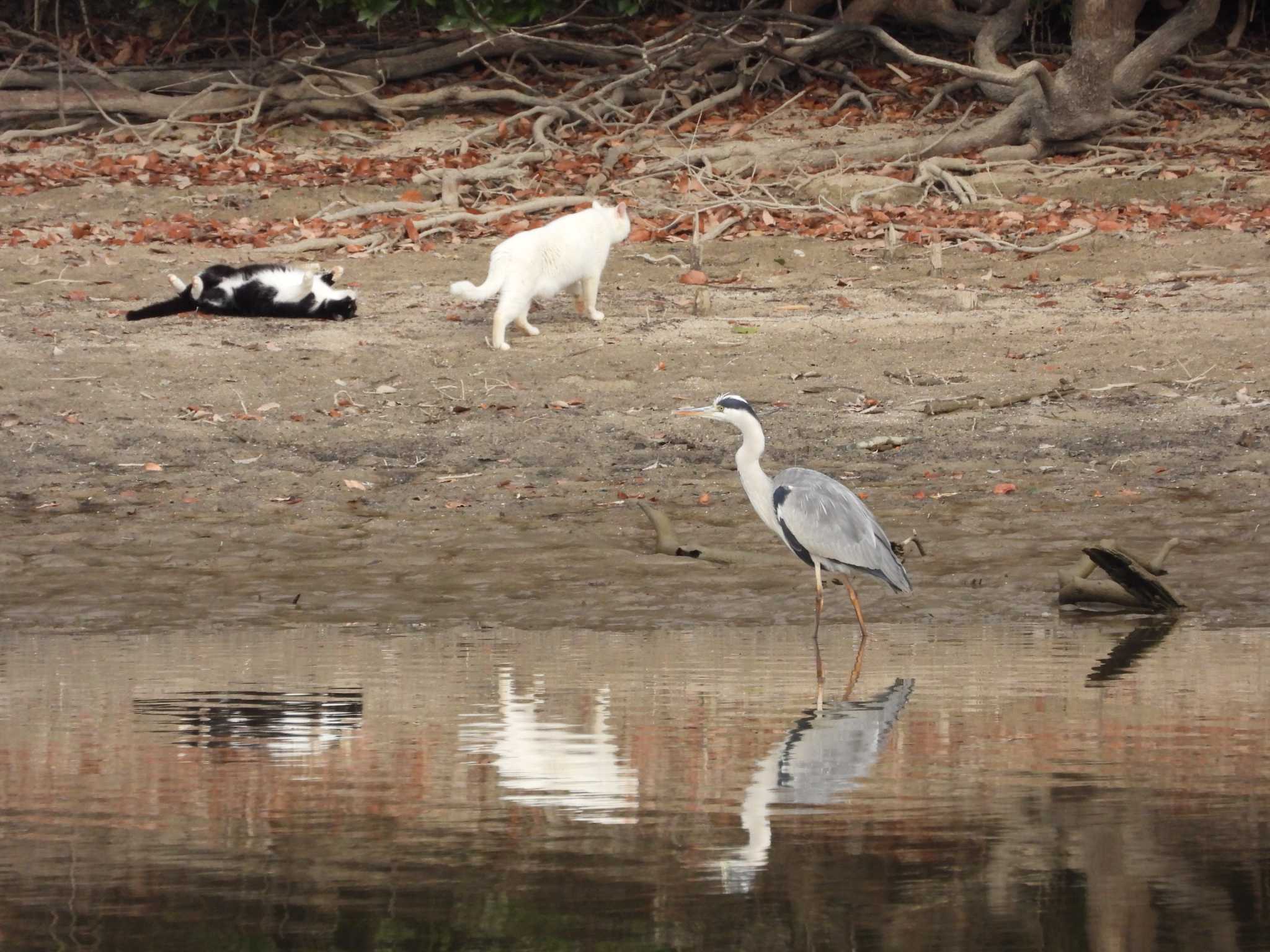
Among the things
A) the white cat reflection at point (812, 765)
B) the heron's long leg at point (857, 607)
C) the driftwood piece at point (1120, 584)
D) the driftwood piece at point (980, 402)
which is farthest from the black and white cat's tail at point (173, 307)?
the white cat reflection at point (812, 765)

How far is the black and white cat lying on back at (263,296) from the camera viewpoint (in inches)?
506

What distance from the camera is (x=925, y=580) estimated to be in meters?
8.80

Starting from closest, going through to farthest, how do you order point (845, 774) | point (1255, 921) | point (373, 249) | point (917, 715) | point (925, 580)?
1. point (1255, 921)
2. point (845, 774)
3. point (917, 715)
4. point (925, 580)
5. point (373, 249)

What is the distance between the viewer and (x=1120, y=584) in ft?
27.2

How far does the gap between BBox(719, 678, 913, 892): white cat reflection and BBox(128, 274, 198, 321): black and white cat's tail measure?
7.39 metres

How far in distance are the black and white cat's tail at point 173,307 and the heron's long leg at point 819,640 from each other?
5.56 metres

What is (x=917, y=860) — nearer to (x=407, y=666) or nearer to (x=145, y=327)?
(x=407, y=666)

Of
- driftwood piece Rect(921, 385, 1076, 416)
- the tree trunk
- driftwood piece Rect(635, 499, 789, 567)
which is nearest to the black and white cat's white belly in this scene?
driftwood piece Rect(921, 385, 1076, 416)

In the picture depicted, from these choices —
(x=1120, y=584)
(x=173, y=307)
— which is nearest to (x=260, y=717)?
(x=1120, y=584)

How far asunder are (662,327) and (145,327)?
316cm

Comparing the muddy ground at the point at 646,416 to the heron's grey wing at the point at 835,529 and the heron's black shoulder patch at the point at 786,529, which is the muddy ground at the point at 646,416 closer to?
the heron's black shoulder patch at the point at 786,529

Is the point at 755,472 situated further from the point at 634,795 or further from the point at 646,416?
the point at 634,795

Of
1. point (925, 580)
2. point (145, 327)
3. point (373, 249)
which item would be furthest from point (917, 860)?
point (373, 249)

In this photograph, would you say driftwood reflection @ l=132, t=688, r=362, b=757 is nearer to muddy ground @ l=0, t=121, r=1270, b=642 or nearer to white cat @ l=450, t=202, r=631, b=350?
muddy ground @ l=0, t=121, r=1270, b=642
